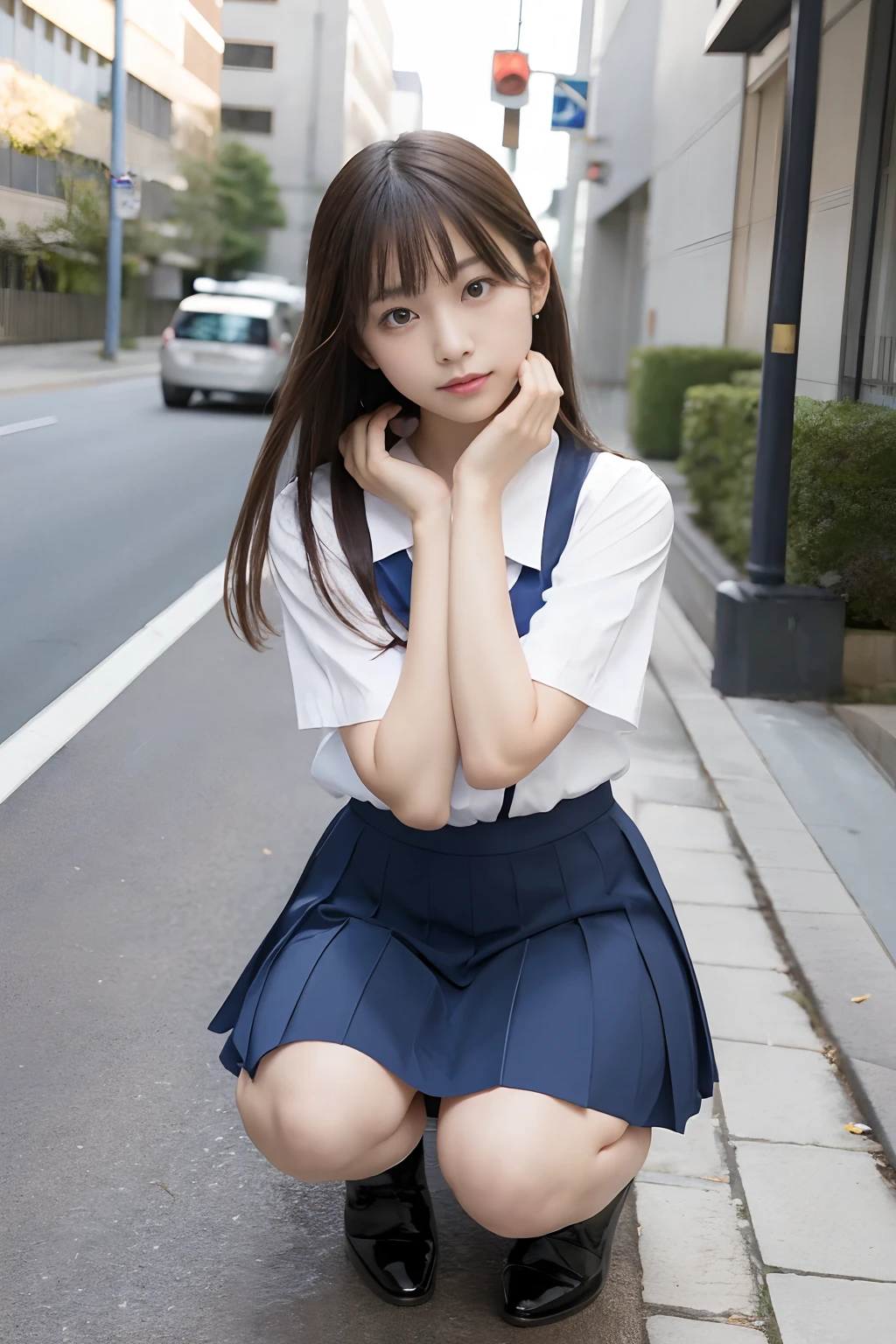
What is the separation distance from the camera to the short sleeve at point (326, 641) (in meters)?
1.86

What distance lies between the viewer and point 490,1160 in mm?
1697

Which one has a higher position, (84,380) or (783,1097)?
(84,380)

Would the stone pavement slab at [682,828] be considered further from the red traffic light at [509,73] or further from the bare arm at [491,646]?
the red traffic light at [509,73]

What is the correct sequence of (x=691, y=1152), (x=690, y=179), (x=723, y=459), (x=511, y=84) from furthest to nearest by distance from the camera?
(x=690, y=179), (x=723, y=459), (x=511, y=84), (x=691, y=1152)

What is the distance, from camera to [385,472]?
1.89 metres

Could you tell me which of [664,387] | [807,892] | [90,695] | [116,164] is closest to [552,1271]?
[807,892]

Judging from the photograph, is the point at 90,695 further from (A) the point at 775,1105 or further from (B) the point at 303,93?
(A) the point at 775,1105

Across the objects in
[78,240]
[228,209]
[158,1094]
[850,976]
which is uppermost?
[228,209]

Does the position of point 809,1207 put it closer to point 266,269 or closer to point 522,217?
point 522,217

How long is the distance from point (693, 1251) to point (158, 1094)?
0.99 meters

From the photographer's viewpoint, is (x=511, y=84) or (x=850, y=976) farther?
(x=511, y=84)

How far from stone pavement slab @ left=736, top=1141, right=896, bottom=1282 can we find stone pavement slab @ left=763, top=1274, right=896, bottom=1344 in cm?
3

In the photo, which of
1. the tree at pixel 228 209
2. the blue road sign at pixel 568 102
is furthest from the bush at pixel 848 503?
the blue road sign at pixel 568 102

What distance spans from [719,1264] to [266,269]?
10.4ft
